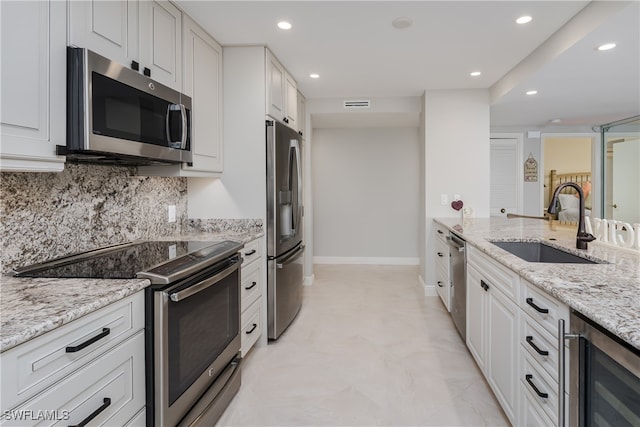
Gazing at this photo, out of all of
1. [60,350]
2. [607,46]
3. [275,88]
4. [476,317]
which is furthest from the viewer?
[275,88]

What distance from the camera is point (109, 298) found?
1200mm

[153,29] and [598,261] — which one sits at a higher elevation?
[153,29]

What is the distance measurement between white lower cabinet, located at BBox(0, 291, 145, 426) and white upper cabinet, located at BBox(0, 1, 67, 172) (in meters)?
0.62

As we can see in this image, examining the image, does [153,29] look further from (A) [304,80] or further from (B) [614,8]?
(B) [614,8]

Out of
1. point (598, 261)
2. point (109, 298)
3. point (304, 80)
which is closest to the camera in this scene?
point (109, 298)

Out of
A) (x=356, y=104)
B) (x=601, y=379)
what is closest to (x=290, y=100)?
(x=356, y=104)

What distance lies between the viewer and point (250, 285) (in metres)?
2.63

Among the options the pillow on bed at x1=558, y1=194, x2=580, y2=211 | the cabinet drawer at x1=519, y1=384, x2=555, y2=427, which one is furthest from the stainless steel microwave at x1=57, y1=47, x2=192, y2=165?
the pillow on bed at x1=558, y1=194, x2=580, y2=211

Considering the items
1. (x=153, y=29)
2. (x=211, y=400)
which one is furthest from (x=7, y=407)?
(x=153, y=29)

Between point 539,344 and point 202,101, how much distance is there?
2.52 m

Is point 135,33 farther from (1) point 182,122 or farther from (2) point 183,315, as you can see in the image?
(2) point 183,315

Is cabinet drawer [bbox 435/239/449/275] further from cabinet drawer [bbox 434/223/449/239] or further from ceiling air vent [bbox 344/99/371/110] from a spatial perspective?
ceiling air vent [bbox 344/99/371/110]

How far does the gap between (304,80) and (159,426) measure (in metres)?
3.44

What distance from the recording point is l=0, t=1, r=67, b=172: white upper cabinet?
1.19m
